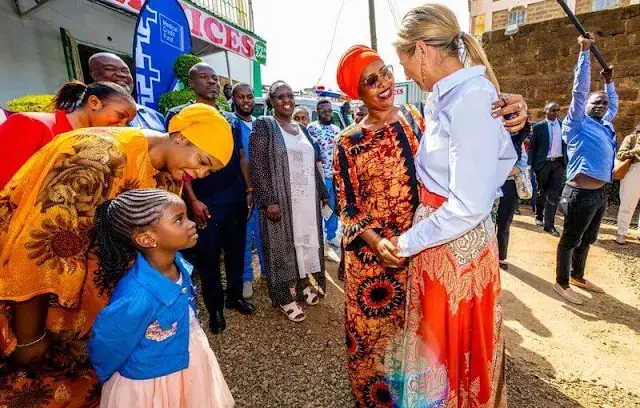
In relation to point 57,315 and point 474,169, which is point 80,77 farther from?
point 474,169

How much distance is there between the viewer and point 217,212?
285 cm

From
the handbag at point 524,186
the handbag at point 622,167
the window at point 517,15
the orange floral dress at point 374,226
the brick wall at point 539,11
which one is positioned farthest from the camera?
the window at point 517,15

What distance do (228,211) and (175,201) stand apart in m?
1.56

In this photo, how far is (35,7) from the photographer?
13.7 ft

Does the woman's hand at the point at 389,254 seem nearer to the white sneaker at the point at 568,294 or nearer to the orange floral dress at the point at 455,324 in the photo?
the orange floral dress at the point at 455,324

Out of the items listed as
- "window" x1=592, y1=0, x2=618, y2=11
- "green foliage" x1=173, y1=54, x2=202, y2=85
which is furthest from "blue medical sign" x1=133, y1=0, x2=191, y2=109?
"window" x1=592, y1=0, x2=618, y2=11

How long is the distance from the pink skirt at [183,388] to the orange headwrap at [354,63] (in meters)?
1.44

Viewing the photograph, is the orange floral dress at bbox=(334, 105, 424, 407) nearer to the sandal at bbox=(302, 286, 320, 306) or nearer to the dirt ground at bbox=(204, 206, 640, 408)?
the dirt ground at bbox=(204, 206, 640, 408)

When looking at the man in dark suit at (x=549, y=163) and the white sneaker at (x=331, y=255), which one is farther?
the man in dark suit at (x=549, y=163)

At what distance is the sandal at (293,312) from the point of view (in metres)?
3.08

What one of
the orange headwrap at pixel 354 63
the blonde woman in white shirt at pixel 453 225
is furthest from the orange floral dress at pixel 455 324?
the orange headwrap at pixel 354 63

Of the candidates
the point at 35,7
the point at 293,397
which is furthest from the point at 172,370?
the point at 35,7

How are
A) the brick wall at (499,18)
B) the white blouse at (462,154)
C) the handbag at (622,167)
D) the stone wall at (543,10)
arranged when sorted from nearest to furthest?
the white blouse at (462,154) → the handbag at (622,167) → the stone wall at (543,10) → the brick wall at (499,18)

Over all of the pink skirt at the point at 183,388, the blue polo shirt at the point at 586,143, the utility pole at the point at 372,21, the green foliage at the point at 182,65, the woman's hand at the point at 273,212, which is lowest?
the pink skirt at the point at 183,388
